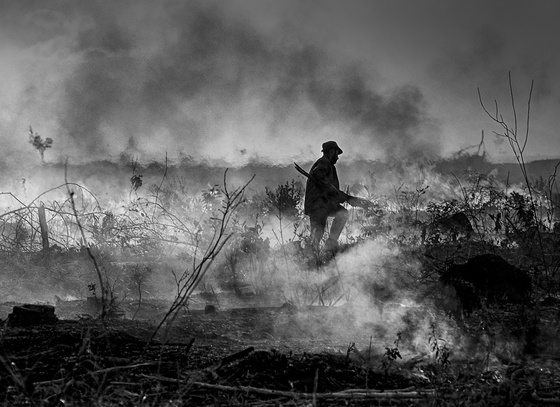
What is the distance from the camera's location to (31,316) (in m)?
4.82

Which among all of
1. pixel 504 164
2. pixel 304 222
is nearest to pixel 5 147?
pixel 304 222

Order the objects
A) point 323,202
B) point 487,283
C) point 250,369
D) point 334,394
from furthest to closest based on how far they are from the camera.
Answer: point 323,202, point 487,283, point 250,369, point 334,394

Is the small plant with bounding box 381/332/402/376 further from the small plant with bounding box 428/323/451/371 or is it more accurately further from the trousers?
the trousers

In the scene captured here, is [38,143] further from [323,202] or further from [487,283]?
[487,283]

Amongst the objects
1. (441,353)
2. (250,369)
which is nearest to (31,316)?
(250,369)

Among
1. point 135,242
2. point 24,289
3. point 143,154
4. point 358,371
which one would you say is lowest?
point 358,371

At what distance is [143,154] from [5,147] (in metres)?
4.60

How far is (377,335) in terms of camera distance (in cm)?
521

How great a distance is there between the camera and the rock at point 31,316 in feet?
15.6

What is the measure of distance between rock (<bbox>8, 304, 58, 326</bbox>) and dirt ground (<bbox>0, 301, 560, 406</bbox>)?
13 centimetres

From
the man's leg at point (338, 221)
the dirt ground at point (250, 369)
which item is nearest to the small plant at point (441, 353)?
the dirt ground at point (250, 369)

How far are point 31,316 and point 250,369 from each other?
7.14ft

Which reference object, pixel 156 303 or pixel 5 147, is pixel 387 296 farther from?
pixel 5 147

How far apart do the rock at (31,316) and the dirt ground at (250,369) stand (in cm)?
13
